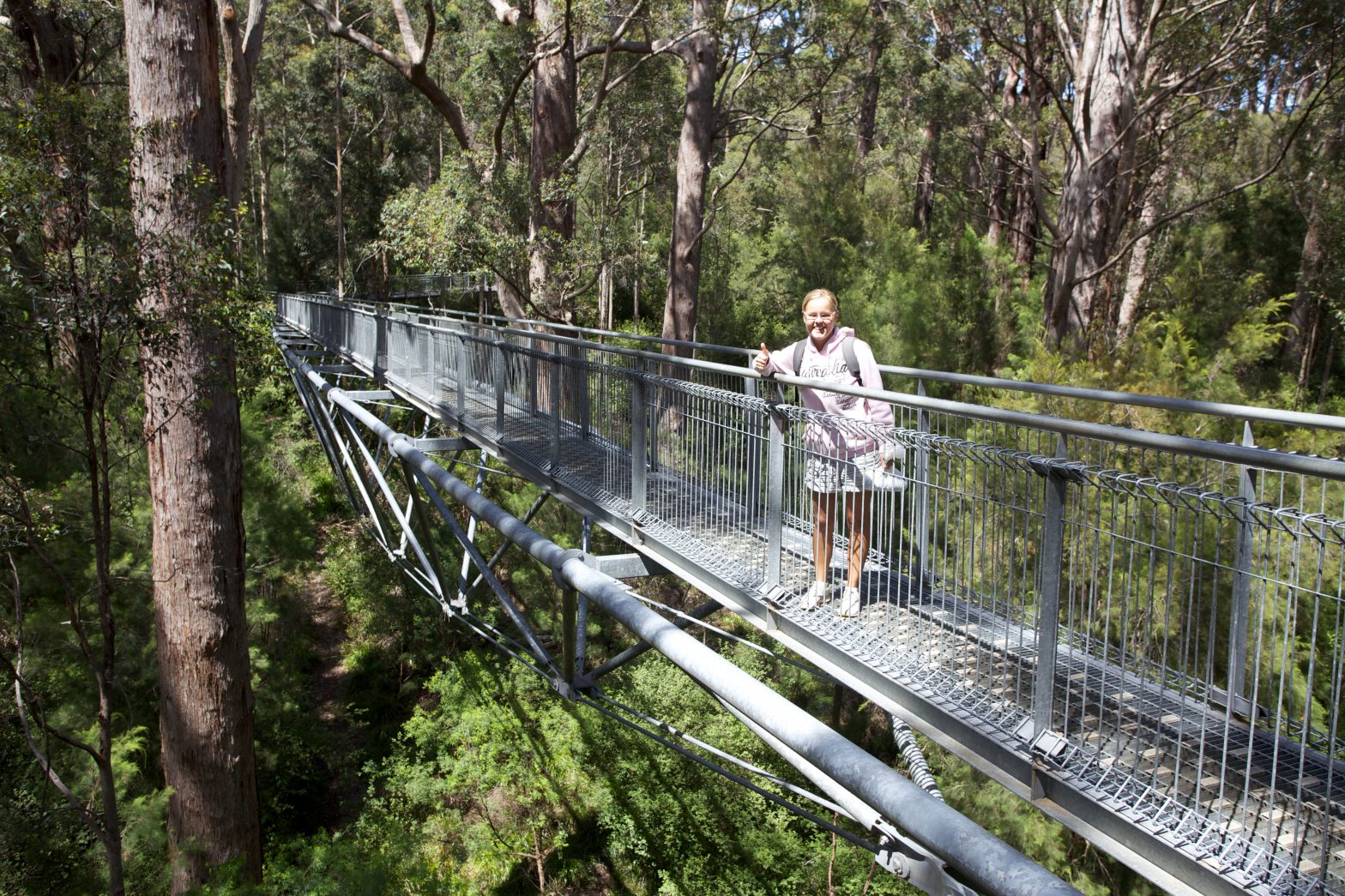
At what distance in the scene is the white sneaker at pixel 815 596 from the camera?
160 inches

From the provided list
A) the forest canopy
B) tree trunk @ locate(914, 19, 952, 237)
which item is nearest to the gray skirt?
the forest canopy

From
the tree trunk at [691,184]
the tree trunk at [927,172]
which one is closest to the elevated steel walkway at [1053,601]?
the tree trunk at [691,184]

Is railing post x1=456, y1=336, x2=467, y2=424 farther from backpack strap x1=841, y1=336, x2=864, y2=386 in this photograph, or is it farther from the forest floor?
the forest floor

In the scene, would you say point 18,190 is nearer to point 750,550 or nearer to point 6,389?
point 6,389

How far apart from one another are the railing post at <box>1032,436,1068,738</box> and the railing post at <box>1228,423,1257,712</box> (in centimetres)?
44

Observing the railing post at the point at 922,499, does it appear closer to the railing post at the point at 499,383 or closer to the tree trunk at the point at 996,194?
the railing post at the point at 499,383

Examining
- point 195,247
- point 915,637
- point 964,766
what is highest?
point 195,247

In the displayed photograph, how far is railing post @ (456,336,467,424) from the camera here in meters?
8.48

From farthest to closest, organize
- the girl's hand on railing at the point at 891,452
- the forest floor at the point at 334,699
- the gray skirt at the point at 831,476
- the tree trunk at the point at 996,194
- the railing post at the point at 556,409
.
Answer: the tree trunk at the point at 996,194 < the forest floor at the point at 334,699 < the railing post at the point at 556,409 < the gray skirt at the point at 831,476 < the girl's hand on railing at the point at 891,452

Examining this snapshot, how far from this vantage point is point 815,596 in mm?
4086

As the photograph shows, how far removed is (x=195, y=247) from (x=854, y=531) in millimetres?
5316

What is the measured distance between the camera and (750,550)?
4723mm

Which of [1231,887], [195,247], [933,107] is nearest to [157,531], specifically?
[195,247]

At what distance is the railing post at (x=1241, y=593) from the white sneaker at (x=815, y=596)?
155 centimetres
